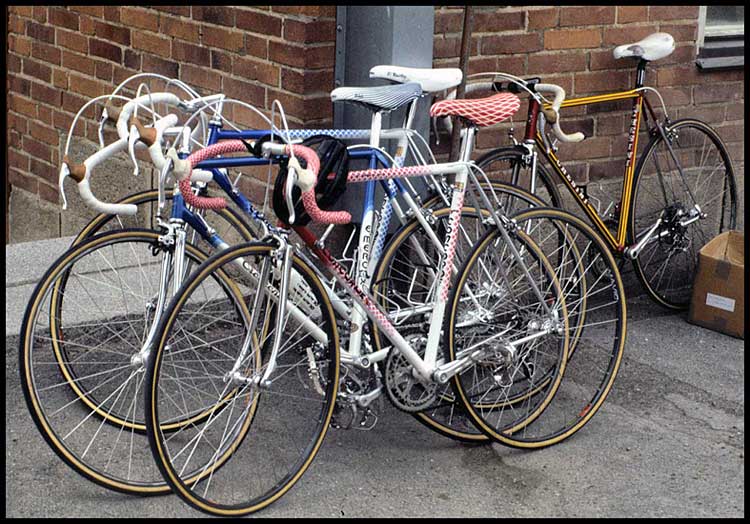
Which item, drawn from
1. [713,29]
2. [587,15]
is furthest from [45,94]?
[713,29]

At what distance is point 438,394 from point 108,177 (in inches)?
108

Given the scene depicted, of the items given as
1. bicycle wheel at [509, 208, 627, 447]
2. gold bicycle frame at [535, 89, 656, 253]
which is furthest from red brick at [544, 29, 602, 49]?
bicycle wheel at [509, 208, 627, 447]

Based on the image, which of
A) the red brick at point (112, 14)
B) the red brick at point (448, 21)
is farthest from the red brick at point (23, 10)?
the red brick at point (448, 21)

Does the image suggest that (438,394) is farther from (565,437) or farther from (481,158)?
(481,158)

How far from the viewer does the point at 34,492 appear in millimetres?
3887

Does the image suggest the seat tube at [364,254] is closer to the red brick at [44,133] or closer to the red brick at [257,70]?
the red brick at [257,70]

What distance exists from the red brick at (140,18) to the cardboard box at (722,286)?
2863mm

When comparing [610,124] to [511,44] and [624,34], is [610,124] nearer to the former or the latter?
[624,34]

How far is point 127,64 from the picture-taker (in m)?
5.88

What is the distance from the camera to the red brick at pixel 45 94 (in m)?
6.50

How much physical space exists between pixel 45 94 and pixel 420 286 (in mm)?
2958

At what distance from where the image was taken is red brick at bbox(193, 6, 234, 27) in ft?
16.8

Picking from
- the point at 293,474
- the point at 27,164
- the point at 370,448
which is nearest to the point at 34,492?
the point at 293,474

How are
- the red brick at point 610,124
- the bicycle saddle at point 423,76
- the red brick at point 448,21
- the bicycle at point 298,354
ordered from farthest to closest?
1. the red brick at point 610,124
2. the red brick at point 448,21
3. the bicycle saddle at point 423,76
4. the bicycle at point 298,354
